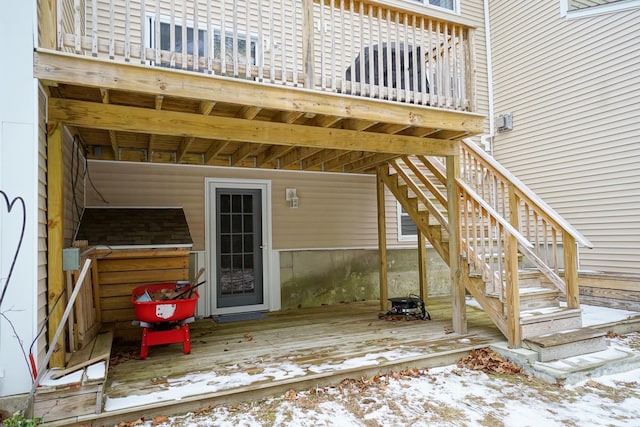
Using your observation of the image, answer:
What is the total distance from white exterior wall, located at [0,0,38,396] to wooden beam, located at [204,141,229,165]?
2019mm

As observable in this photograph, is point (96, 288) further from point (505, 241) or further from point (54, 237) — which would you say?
point (505, 241)

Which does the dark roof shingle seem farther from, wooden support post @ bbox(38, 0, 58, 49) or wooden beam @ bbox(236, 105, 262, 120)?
wooden support post @ bbox(38, 0, 58, 49)

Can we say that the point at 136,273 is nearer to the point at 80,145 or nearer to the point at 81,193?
the point at 81,193

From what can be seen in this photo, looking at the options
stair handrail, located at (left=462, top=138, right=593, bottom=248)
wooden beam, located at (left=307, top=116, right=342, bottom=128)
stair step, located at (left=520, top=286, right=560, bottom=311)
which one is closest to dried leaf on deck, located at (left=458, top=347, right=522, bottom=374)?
stair step, located at (left=520, top=286, right=560, bottom=311)

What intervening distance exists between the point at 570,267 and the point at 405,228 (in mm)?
3459

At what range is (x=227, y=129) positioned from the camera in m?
Answer: 3.69

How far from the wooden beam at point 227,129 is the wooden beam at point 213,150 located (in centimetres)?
79

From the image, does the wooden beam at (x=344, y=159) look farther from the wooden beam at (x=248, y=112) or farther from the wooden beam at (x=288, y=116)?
the wooden beam at (x=248, y=112)

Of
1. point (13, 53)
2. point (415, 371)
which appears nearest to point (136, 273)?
point (13, 53)

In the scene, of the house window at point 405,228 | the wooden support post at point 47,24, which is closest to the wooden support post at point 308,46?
the wooden support post at point 47,24

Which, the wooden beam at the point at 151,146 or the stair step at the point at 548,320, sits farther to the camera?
the wooden beam at the point at 151,146

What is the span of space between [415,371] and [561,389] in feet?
4.21

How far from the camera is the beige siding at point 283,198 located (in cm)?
548

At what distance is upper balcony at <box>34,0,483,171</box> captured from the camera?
2932 millimetres
